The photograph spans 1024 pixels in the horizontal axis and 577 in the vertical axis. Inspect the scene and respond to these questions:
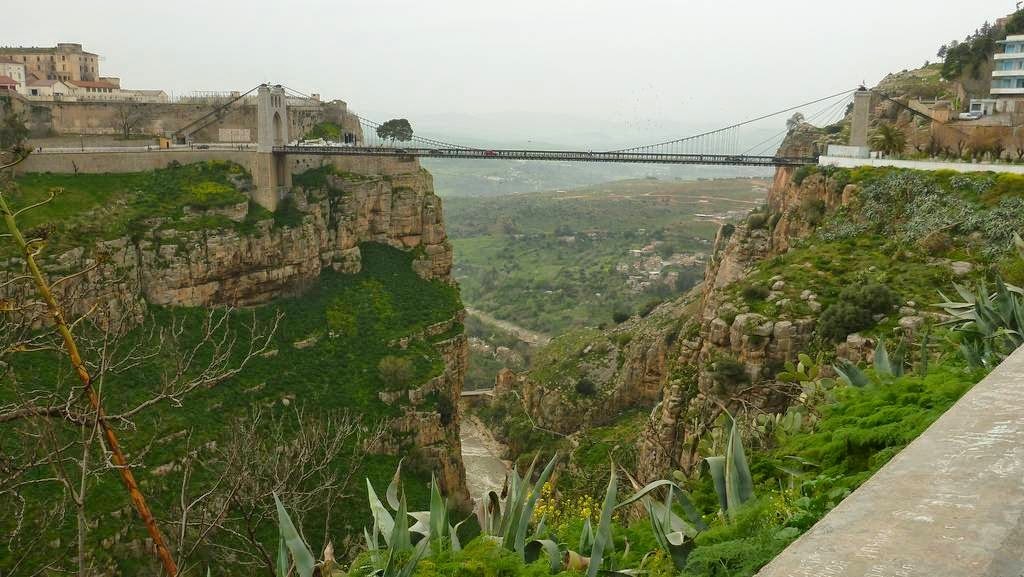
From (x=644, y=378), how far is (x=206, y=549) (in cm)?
1787

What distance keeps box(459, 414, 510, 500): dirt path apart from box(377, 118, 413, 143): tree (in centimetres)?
1540

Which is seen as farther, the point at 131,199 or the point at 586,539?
the point at 131,199

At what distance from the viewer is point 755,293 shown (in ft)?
55.9

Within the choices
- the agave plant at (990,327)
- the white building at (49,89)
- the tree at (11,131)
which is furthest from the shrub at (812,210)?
the white building at (49,89)

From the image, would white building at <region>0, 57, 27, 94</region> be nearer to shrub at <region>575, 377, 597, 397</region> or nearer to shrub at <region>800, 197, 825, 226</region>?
shrub at <region>575, 377, 597, 397</region>

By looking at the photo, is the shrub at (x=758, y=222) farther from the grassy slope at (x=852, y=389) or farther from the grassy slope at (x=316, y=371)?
the grassy slope at (x=316, y=371)

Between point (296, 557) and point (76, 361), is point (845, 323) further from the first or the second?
point (76, 361)

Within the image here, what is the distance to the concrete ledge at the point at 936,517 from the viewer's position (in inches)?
104

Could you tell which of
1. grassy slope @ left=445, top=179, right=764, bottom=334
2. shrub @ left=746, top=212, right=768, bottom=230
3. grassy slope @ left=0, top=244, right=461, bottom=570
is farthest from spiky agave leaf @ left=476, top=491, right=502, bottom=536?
grassy slope @ left=445, top=179, right=764, bottom=334

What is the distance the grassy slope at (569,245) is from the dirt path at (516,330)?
2.45 feet

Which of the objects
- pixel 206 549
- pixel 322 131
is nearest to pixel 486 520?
pixel 206 549

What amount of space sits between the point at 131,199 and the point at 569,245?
58.9 m

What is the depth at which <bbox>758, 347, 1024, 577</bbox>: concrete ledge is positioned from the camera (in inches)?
104

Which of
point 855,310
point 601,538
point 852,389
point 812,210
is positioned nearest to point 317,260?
point 812,210
